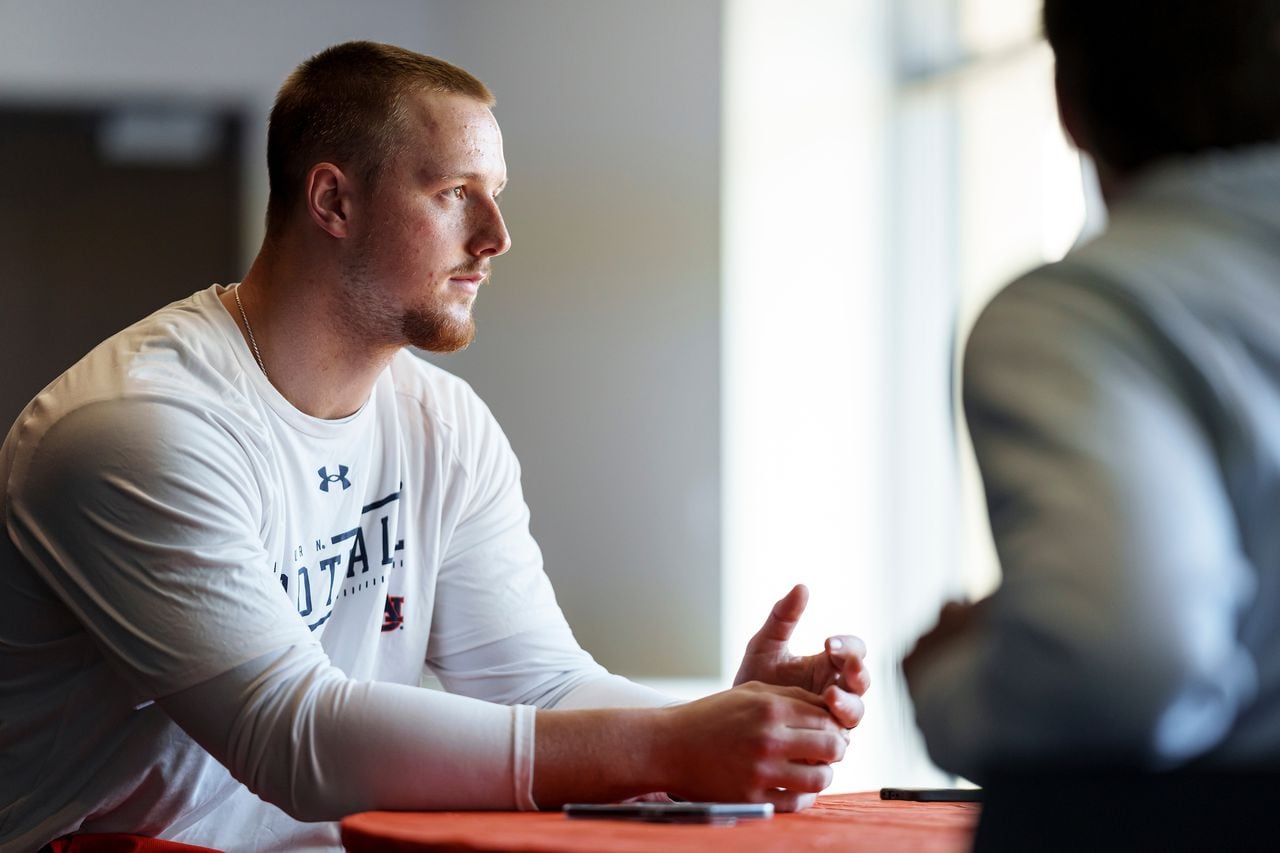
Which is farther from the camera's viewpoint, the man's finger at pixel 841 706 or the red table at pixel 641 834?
the man's finger at pixel 841 706

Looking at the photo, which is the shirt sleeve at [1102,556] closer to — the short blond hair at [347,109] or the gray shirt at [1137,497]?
the gray shirt at [1137,497]

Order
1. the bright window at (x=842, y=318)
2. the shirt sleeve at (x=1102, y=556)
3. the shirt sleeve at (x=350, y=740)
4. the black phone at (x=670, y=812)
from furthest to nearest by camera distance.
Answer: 1. the bright window at (x=842, y=318)
2. the shirt sleeve at (x=350, y=740)
3. the black phone at (x=670, y=812)
4. the shirt sleeve at (x=1102, y=556)

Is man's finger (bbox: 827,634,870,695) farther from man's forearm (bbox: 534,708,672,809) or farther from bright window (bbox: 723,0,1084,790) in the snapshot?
bright window (bbox: 723,0,1084,790)

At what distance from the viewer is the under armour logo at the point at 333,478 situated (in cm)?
180

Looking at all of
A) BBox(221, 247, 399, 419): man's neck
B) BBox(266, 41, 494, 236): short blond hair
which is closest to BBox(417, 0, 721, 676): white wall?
BBox(266, 41, 494, 236): short blond hair

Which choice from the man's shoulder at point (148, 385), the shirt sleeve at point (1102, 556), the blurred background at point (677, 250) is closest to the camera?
the shirt sleeve at point (1102, 556)

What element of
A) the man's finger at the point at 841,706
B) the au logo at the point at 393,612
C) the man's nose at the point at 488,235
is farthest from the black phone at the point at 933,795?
the man's nose at the point at 488,235

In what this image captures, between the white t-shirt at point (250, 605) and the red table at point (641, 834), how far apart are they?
0.15 meters

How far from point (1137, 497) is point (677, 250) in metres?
3.90

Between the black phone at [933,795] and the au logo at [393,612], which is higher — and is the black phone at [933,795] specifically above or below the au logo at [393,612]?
below

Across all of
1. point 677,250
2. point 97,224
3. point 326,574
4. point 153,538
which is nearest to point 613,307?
point 677,250

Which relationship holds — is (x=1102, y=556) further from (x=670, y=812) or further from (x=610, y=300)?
(x=610, y=300)

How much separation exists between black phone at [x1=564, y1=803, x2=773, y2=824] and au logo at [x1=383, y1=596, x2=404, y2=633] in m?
0.76

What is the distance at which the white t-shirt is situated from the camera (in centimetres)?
134
